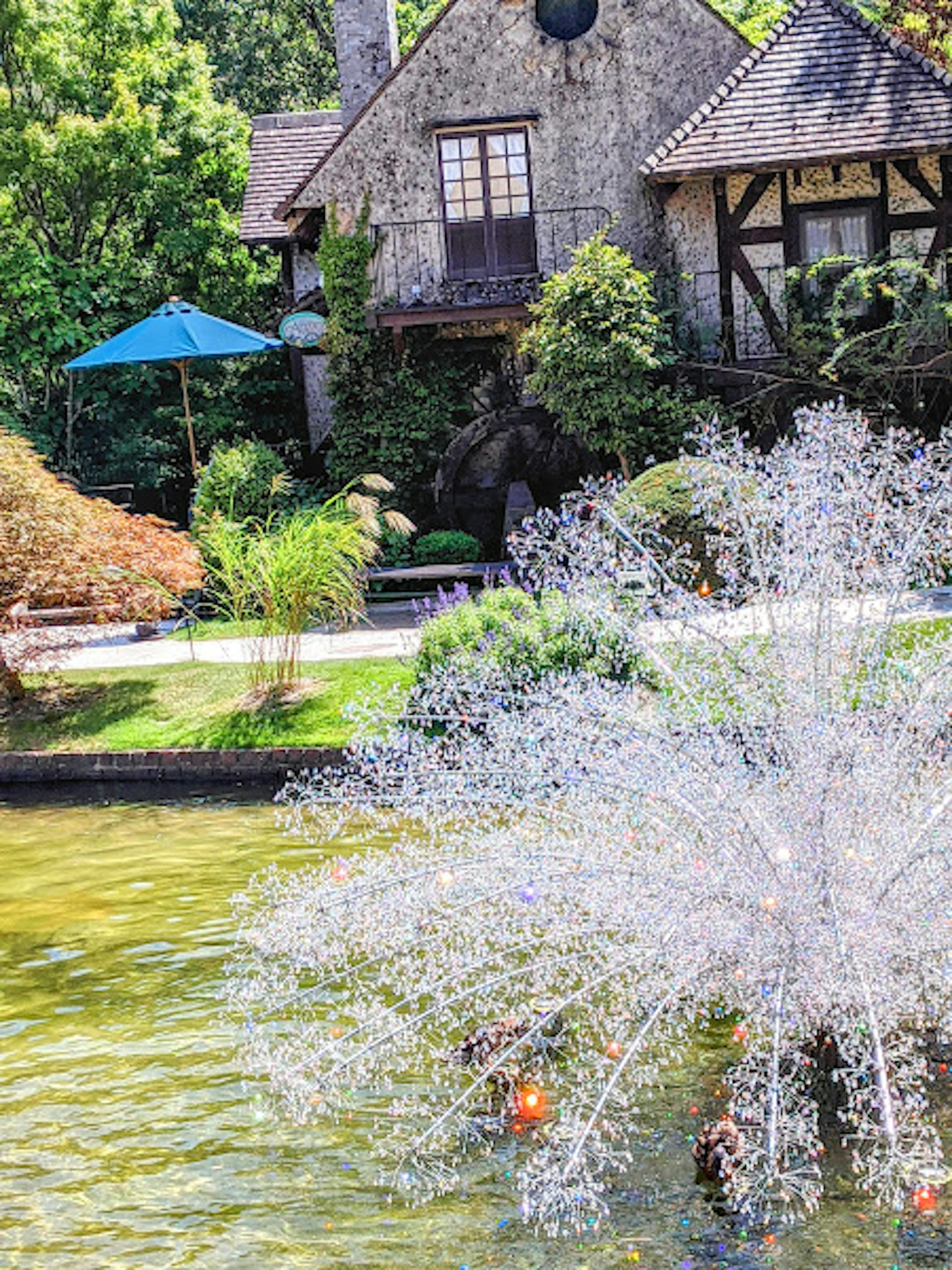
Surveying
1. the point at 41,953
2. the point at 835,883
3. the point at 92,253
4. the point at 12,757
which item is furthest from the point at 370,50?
the point at 835,883

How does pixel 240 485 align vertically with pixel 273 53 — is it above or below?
below

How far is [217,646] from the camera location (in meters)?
16.0

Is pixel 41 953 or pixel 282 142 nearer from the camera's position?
pixel 41 953

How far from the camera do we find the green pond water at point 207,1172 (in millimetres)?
5699

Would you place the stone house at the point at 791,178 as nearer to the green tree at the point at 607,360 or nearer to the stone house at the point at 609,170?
the stone house at the point at 609,170

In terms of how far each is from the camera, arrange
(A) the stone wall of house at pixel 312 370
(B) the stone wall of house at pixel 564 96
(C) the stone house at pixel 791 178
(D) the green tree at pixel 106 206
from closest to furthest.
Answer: (C) the stone house at pixel 791 178, (B) the stone wall of house at pixel 564 96, (D) the green tree at pixel 106 206, (A) the stone wall of house at pixel 312 370

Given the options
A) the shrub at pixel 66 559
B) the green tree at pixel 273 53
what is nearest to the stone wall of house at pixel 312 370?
the shrub at pixel 66 559

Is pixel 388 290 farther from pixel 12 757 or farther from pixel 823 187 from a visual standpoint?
pixel 12 757

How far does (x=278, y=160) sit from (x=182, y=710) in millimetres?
13500

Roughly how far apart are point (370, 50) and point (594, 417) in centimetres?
711

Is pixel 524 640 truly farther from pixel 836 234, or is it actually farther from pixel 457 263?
pixel 457 263

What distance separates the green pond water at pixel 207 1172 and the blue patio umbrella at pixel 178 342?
35.5 ft

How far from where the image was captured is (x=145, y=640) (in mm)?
16922

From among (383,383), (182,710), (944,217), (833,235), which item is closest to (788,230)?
(833,235)
